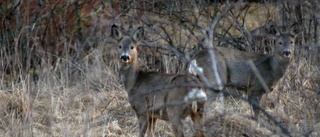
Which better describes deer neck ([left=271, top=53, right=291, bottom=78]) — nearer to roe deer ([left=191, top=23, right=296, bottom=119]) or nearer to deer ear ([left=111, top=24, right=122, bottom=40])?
roe deer ([left=191, top=23, right=296, bottom=119])

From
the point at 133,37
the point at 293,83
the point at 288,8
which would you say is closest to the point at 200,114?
the point at 133,37

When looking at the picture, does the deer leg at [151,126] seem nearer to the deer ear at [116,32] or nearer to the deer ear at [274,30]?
the deer ear at [116,32]

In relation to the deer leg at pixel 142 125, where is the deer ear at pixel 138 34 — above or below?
above

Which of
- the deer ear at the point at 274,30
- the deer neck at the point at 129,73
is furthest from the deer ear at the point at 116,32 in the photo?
the deer ear at the point at 274,30

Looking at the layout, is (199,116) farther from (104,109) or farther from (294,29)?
(294,29)

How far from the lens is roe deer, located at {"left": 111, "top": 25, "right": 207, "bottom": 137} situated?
22.8 feet

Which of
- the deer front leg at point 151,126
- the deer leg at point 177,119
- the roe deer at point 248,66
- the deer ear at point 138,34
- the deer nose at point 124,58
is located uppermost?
the deer ear at point 138,34

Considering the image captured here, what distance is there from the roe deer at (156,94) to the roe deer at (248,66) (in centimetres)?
126

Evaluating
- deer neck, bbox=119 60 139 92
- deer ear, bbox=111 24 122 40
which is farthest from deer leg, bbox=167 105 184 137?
deer ear, bbox=111 24 122 40

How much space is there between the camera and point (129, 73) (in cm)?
814

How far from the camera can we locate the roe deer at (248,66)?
366 inches

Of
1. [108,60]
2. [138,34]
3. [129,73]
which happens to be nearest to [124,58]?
[129,73]

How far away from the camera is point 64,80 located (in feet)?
32.1

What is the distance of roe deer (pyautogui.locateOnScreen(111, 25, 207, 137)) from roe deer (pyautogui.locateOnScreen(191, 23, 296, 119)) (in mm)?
1263
